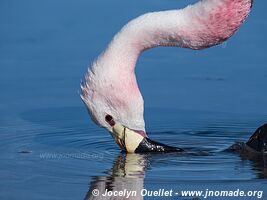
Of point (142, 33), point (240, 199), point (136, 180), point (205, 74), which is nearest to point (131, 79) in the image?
point (142, 33)

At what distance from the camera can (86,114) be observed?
10391 millimetres

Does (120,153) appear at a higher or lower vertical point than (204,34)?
lower

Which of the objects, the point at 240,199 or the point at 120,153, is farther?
the point at 120,153

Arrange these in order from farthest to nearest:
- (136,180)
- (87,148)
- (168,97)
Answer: (168,97)
(87,148)
(136,180)

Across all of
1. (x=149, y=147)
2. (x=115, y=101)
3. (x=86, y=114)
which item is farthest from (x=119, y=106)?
(x=86, y=114)

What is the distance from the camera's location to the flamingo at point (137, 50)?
8484 millimetres

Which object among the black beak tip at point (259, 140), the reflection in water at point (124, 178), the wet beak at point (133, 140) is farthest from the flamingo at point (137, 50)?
the black beak tip at point (259, 140)

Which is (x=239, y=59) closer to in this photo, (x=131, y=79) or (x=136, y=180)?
(x=131, y=79)

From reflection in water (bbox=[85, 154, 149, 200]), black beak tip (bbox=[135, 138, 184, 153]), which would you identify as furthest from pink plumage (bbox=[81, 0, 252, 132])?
reflection in water (bbox=[85, 154, 149, 200])

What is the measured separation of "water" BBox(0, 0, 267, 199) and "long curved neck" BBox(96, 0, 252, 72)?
0.85 m

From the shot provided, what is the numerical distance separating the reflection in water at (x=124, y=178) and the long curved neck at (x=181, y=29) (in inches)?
28.2

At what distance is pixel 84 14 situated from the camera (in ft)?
43.5

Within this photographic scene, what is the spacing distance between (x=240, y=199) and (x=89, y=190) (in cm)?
105

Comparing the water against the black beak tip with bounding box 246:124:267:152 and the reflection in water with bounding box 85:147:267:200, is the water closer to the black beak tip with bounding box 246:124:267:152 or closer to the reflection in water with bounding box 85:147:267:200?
the reflection in water with bounding box 85:147:267:200
